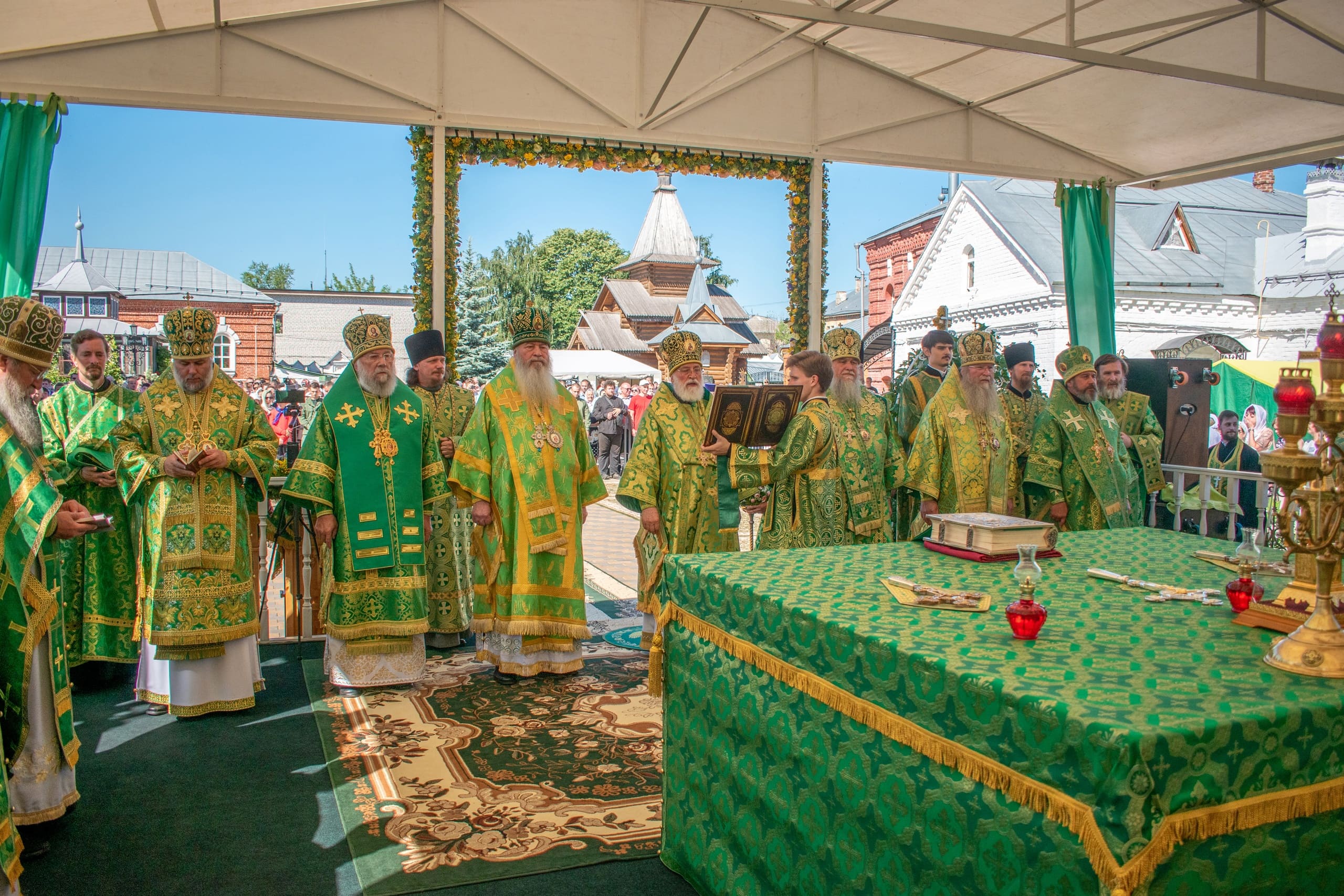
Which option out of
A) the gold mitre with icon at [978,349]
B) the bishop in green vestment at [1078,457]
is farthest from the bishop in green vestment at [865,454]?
the bishop in green vestment at [1078,457]

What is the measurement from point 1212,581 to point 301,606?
5.01 metres

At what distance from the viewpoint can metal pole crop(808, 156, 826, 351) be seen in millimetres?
Answer: 7746

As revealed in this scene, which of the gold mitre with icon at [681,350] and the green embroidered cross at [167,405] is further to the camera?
the gold mitre with icon at [681,350]

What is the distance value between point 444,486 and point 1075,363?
11.9 ft

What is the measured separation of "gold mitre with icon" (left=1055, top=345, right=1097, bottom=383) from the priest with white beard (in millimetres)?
4822

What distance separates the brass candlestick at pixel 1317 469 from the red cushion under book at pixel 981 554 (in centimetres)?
90

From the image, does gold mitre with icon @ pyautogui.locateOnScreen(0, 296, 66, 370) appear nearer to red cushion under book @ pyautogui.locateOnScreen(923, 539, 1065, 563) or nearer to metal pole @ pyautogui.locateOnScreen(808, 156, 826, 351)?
red cushion under book @ pyautogui.locateOnScreen(923, 539, 1065, 563)

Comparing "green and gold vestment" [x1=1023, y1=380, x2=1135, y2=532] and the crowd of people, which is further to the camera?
"green and gold vestment" [x1=1023, y1=380, x2=1135, y2=532]

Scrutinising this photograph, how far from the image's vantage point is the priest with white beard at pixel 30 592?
2.92m

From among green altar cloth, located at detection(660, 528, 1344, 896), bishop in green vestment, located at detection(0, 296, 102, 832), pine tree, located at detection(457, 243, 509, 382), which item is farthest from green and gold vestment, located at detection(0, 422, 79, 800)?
pine tree, located at detection(457, 243, 509, 382)

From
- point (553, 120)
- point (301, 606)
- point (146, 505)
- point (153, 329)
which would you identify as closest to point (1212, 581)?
point (146, 505)

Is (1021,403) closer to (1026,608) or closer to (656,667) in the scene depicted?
(656,667)

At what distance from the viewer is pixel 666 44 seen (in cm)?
716

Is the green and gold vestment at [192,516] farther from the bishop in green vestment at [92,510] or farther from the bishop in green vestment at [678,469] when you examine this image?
the bishop in green vestment at [678,469]
